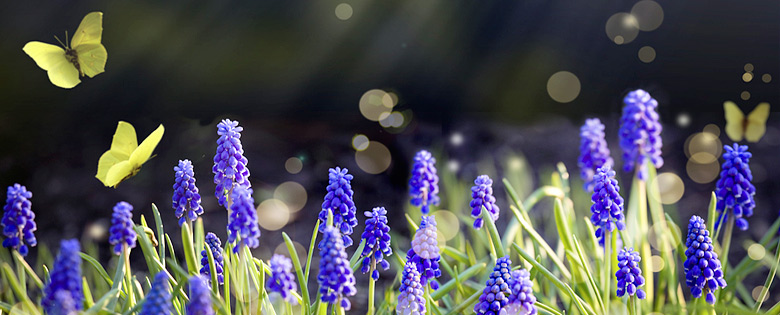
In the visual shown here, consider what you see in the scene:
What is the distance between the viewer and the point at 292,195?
12.4ft

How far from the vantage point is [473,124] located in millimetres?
4398

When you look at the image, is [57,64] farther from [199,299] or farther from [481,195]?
[481,195]

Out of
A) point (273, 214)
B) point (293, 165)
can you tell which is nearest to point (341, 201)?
point (273, 214)

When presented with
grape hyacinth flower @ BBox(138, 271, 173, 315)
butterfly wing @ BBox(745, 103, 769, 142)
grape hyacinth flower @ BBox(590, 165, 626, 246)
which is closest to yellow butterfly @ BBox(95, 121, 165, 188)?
grape hyacinth flower @ BBox(138, 271, 173, 315)

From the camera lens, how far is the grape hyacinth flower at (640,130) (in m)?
1.48

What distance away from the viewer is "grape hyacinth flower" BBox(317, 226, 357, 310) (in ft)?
4.04

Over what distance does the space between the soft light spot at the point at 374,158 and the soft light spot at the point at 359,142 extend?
0.03 m

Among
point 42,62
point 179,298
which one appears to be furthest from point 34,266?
point 179,298

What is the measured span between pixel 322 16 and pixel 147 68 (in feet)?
3.72

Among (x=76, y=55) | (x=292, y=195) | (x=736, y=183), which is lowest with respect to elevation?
(x=736, y=183)

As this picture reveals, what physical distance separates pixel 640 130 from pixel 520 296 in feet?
1.77

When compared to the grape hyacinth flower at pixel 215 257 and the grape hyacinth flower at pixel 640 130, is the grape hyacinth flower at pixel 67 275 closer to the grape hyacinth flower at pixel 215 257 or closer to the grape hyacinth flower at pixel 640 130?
the grape hyacinth flower at pixel 215 257

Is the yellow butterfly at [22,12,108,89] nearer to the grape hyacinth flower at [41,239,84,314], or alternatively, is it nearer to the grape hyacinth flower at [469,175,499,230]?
the grape hyacinth flower at [41,239,84,314]

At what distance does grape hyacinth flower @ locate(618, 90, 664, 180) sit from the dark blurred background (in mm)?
2220
